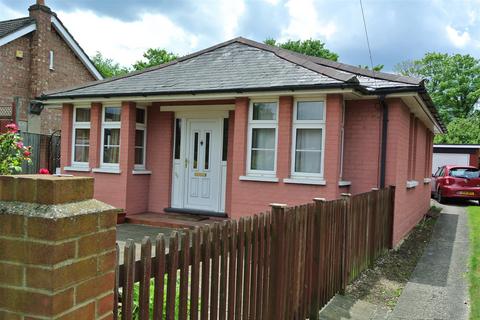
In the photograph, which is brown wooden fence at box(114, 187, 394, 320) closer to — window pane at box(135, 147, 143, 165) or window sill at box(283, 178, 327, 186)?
window sill at box(283, 178, 327, 186)

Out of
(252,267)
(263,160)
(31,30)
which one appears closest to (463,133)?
(263,160)

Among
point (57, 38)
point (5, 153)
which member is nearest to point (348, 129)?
point (5, 153)

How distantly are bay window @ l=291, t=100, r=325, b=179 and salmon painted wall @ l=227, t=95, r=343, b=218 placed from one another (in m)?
0.15

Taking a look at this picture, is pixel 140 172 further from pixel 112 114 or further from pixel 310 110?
pixel 310 110

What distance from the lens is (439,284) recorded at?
672cm

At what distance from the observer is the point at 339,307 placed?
17.8 feet

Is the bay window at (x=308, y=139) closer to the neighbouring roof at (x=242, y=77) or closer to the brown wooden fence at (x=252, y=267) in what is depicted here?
the neighbouring roof at (x=242, y=77)

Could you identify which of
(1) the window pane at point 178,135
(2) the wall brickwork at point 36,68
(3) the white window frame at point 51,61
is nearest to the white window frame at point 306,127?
(1) the window pane at point 178,135

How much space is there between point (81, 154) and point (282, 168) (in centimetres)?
602

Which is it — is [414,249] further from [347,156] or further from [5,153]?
[5,153]

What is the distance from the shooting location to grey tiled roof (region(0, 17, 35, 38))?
18.7 meters

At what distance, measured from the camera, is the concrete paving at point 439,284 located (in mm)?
5465

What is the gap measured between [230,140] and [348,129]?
116 inches

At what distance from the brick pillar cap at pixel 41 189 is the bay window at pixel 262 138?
7880 mm
